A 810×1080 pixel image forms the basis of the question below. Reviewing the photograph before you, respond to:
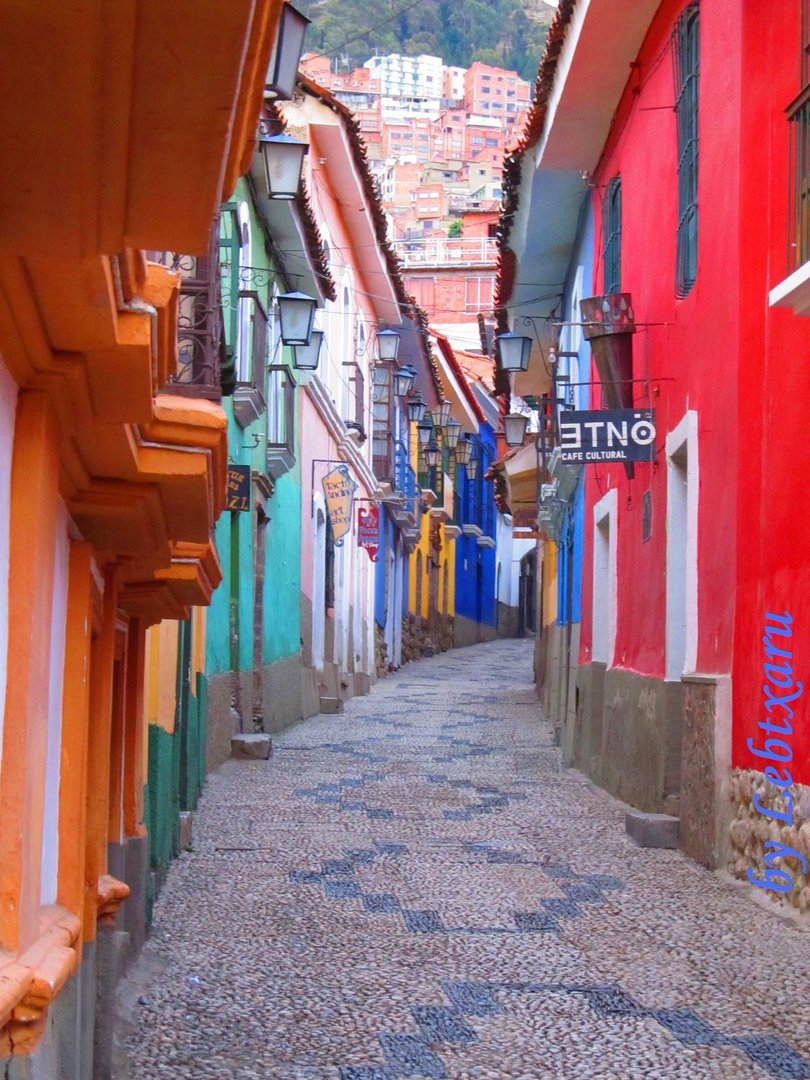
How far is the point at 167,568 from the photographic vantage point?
21.2ft

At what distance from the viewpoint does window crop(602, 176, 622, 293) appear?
14.8 metres

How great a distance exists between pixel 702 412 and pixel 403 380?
23.1 meters

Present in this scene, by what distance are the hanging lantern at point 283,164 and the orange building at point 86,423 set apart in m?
7.99

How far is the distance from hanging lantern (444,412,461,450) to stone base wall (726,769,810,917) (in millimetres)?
A: 29604

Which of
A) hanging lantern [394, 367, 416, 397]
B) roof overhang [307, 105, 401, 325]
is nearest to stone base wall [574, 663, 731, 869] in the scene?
roof overhang [307, 105, 401, 325]

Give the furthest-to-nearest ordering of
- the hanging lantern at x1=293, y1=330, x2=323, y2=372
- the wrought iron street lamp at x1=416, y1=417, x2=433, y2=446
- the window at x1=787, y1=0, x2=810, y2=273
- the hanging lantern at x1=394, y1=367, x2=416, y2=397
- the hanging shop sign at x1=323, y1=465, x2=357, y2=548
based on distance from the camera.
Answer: the wrought iron street lamp at x1=416, y1=417, x2=433, y2=446 < the hanging lantern at x1=394, y1=367, x2=416, y2=397 < the hanging shop sign at x1=323, y1=465, x2=357, y2=548 < the hanging lantern at x1=293, y1=330, x2=323, y2=372 < the window at x1=787, y1=0, x2=810, y2=273

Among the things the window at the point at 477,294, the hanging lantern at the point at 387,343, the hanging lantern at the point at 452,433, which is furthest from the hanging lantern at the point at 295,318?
the window at the point at 477,294

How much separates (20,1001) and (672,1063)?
9.43ft

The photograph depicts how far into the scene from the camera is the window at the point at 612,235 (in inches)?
581

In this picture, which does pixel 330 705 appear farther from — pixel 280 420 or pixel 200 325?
pixel 200 325

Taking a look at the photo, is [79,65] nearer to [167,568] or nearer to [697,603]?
[167,568]

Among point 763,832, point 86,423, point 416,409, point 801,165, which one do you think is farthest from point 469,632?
point 86,423

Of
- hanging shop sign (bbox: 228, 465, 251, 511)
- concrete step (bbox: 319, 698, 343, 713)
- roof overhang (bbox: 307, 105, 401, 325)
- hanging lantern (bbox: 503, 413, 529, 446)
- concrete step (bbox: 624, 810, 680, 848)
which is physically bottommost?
concrete step (bbox: 319, 698, 343, 713)

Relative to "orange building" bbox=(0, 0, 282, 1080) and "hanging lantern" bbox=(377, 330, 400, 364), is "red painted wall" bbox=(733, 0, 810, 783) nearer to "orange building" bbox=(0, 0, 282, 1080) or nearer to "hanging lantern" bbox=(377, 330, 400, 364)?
"orange building" bbox=(0, 0, 282, 1080)
